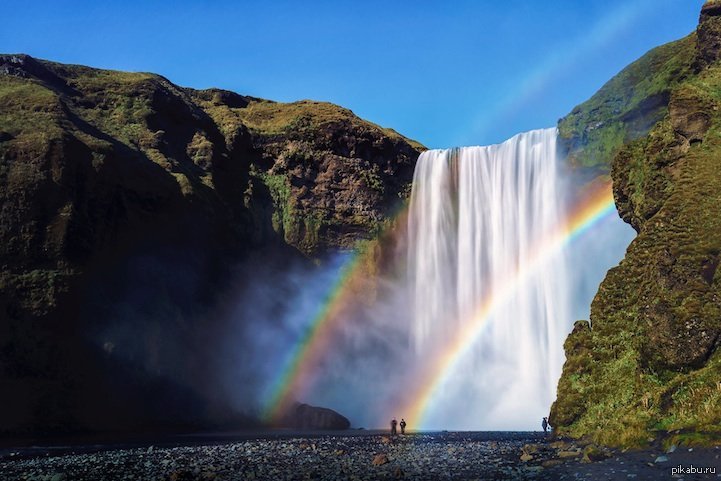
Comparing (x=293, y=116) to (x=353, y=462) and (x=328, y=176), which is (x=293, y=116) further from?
(x=353, y=462)

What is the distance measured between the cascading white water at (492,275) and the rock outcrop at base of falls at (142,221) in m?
5.81

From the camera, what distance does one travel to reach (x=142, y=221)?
167 ft

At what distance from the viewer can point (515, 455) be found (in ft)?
81.4

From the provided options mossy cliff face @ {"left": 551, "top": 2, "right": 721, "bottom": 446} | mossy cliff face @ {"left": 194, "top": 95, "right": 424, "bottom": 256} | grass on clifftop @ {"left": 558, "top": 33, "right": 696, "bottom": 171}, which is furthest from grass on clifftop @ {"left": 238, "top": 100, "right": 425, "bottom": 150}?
mossy cliff face @ {"left": 551, "top": 2, "right": 721, "bottom": 446}

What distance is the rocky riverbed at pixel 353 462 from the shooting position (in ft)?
60.2

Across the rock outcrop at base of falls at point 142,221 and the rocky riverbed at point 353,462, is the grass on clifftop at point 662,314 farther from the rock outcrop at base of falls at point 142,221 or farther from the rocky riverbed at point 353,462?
the rock outcrop at base of falls at point 142,221

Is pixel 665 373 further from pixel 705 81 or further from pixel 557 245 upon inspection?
pixel 557 245

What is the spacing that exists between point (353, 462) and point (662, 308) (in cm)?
1351

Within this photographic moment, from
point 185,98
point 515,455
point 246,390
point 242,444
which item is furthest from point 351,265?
point 515,455

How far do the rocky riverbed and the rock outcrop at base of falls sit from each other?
11.4 m

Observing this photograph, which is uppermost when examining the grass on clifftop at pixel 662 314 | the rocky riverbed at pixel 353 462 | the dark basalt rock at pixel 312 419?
the grass on clifftop at pixel 662 314

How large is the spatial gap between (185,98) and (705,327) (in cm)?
6115

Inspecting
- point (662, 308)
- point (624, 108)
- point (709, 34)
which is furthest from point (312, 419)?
point (709, 34)

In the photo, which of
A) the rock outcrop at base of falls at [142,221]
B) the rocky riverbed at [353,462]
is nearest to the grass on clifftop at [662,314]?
the rocky riverbed at [353,462]
